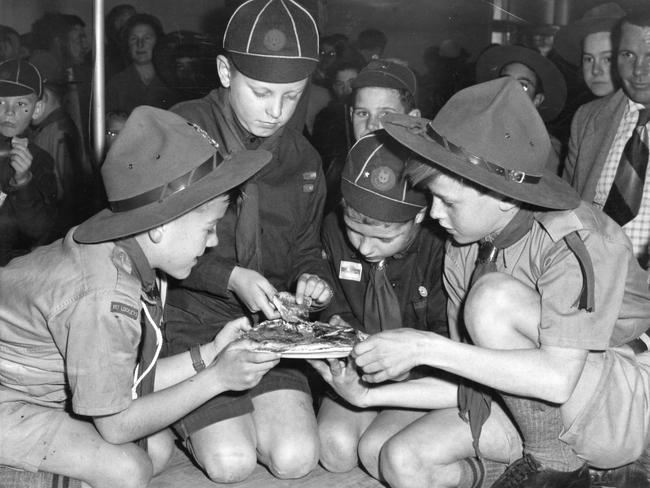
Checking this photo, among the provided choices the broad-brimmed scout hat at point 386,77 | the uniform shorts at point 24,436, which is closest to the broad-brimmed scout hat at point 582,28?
the broad-brimmed scout hat at point 386,77

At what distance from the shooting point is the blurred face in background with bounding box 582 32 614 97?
4.20 meters

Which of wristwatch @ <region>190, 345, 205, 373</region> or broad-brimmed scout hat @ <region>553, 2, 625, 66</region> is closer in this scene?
wristwatch @ <region>190, 345, 205, 373</region>

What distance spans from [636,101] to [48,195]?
2907 mm

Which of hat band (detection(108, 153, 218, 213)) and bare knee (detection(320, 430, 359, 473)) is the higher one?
hat band (detection(108, 153, 218, 213))

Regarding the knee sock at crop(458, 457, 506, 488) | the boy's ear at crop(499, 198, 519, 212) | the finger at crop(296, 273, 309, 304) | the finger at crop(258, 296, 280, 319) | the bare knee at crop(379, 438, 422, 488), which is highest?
the boy's ear at crop(499, 198, 519, 212)

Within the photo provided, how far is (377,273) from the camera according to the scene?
2795mm

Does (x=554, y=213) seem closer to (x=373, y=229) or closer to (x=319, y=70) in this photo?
(x=373, y=229)

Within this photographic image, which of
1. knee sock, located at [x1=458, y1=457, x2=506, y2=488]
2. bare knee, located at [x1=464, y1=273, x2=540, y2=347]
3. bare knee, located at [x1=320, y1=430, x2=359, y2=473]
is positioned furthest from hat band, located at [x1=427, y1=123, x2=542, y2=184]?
bare knee, located at [x1=320, y1=430, x2=359, y2=473]

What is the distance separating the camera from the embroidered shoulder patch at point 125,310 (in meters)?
2.08

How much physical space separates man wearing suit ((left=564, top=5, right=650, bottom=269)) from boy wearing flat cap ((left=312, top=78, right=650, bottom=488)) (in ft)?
4.09

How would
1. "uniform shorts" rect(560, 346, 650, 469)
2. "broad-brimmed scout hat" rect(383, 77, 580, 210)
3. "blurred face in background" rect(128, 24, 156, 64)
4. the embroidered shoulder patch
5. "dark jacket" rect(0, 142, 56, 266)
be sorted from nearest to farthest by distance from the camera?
the embroidered shoulder patch, "broad-brimmed scout hat" rect(383, 77, 580, 210), "uniform shorts" rect(560, 346, 650, 469), "dark jacket" rect(0, 142, 56, 266), "blurred face in background" rect(128, 24, 156, 64)

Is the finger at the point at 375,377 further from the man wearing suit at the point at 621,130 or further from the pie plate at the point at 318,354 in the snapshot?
the man wearing suit at the point at 621,130

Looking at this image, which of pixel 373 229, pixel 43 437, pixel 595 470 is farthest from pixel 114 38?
pixel 595 470

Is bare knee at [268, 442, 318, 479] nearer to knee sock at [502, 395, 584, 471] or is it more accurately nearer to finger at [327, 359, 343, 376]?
finger at [327, 359, 343, 376]
